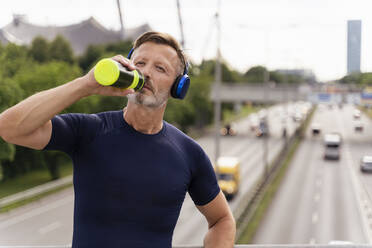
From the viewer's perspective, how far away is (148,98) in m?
0.87

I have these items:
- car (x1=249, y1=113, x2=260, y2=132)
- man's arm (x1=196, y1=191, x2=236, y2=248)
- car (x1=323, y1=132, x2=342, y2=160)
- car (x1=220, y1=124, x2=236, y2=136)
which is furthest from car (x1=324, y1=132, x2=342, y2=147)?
car (x1=249, y1=113, x2=260, y2=132)

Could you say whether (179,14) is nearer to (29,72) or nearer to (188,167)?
(29,72)

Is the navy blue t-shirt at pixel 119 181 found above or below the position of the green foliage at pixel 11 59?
above

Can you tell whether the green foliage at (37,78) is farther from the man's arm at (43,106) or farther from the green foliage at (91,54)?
the green foliage at (91,54)

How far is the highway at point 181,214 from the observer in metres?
2.66

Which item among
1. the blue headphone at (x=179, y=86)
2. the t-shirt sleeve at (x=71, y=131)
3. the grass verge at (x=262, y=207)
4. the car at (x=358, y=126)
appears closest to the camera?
the t-shirt sleeve at (x=71, y=131)

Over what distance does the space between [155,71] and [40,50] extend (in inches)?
126

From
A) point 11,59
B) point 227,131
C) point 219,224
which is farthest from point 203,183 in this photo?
point 227,131

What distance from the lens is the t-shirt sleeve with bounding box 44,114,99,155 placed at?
2.68 feet

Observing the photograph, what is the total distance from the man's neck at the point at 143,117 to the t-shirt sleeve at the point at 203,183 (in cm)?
14

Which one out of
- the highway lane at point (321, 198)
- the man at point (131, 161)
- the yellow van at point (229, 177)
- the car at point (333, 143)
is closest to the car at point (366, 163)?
the highway lane at point (321, 198)

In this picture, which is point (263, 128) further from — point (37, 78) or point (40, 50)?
point (37, 78)

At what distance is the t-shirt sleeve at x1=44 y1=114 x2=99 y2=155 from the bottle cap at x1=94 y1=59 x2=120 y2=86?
17 cm

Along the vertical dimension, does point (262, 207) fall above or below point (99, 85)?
below
